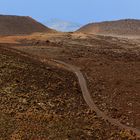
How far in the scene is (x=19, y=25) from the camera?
72688 millimetres

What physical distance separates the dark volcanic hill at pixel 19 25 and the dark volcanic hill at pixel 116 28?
741 centimetres

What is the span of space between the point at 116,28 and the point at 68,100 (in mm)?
55261

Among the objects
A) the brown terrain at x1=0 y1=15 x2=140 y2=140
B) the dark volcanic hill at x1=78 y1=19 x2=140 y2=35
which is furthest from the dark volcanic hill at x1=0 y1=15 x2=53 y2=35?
the brown terrain at x1=0 y1=15 x2=140 y2=140

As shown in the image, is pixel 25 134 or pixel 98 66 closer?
pixel 25 134

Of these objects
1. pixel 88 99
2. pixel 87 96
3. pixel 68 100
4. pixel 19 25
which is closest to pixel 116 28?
pixel 19 25

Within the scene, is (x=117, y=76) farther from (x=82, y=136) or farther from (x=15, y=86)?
(x=82, y=136)

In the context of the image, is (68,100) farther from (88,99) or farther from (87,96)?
(87,96)

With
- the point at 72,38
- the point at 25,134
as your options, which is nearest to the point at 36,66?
the point at 25,134

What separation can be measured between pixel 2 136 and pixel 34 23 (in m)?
58.8

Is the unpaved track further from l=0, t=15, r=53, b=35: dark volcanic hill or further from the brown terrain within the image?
l=0, t=15, r=53, b=35: dark volcanic hill

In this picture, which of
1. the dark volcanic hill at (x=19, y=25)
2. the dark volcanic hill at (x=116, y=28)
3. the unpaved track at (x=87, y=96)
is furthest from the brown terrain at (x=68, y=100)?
the dark volcanic hill at (x=116, y=28)

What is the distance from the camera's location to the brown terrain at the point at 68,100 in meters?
18.2

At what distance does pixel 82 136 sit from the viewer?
17.8m

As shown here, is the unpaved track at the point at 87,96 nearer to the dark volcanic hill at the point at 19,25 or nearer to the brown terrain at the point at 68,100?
the brown terrain at the point at 68,100
